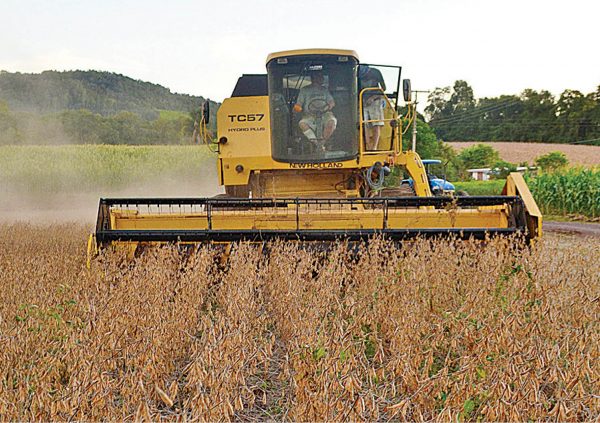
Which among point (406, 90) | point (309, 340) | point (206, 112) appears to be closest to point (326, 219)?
point (406, 90)

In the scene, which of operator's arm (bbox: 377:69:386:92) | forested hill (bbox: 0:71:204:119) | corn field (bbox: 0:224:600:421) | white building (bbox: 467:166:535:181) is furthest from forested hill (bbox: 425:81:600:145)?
corn field (bbox: 0:224:600:421)

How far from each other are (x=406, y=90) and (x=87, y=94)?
44.3 metres

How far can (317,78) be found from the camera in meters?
6.96

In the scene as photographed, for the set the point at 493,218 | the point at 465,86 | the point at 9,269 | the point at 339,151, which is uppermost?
the point at 465,86

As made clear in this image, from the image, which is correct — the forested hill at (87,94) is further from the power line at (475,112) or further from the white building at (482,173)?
the power line at (475,112)

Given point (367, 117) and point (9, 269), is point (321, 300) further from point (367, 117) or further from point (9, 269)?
point (367, 117)

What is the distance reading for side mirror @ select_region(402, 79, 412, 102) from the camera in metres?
6.76

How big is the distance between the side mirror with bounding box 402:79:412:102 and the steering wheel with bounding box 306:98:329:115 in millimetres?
907

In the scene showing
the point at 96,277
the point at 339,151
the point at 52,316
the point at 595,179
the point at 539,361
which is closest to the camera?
the point at 539,361

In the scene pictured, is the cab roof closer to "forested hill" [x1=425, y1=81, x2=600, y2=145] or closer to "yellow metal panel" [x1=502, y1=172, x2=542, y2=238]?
"yellow metal panel" [x1=502, y1=172, x2=542, y2=238]

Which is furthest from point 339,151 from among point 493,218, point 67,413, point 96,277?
point 67,413

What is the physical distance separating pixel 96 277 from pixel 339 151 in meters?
3.40

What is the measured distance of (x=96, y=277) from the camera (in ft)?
14.6

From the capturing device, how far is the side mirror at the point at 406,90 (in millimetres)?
6762
